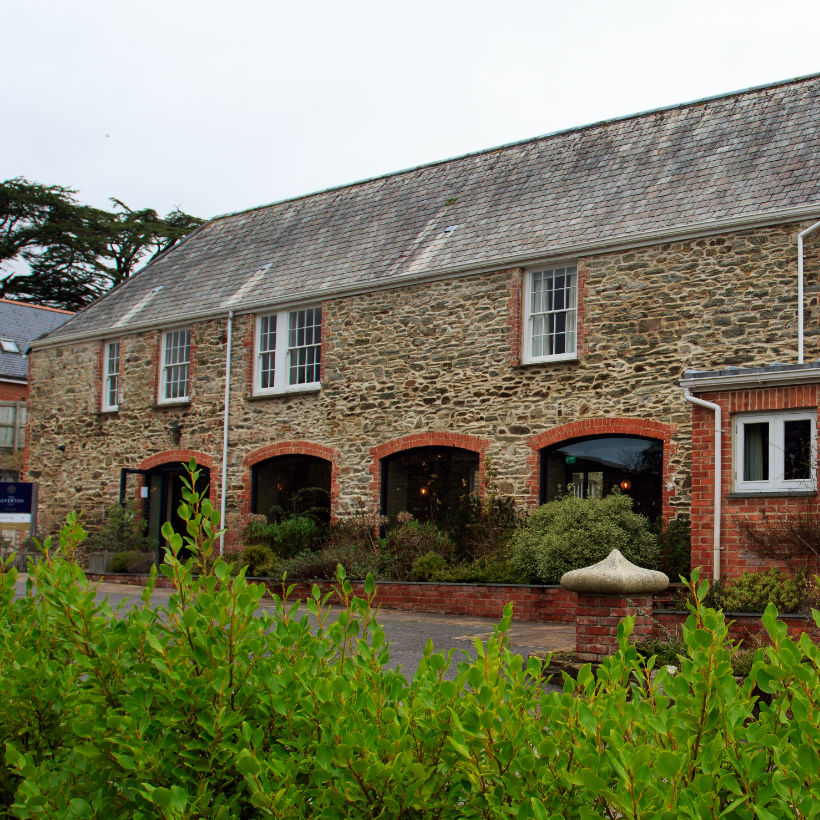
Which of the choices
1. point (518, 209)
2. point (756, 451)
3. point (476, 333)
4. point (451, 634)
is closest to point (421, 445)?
point (476, 333)

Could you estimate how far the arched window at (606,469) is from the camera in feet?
51.3

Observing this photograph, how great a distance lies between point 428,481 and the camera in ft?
60.4

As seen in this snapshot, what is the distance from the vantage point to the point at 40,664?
3.41 metres

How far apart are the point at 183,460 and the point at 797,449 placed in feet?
44.2

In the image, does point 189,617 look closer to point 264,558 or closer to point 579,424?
point 579,424

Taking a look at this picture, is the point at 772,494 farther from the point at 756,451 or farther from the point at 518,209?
the point at 518,209

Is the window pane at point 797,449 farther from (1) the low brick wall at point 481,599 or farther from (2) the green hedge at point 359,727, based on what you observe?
(2) the green hedge at point 359,727

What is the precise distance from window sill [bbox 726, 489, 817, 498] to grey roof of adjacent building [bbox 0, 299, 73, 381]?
2735 cm

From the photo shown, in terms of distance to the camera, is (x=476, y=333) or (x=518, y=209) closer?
(x=476, y=333)

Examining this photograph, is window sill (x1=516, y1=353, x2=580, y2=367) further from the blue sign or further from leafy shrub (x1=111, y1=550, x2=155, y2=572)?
the blue sign

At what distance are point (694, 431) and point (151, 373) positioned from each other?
1376 centimetres

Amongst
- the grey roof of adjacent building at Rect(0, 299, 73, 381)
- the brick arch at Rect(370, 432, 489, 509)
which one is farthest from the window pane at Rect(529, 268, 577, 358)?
the grey roof of adjacent building at Rect(0, 299, 73, 381)

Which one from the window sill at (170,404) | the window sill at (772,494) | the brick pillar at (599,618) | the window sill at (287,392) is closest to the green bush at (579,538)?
the window sill at (772,494)

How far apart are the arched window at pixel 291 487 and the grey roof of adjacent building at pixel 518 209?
3.24 metres
